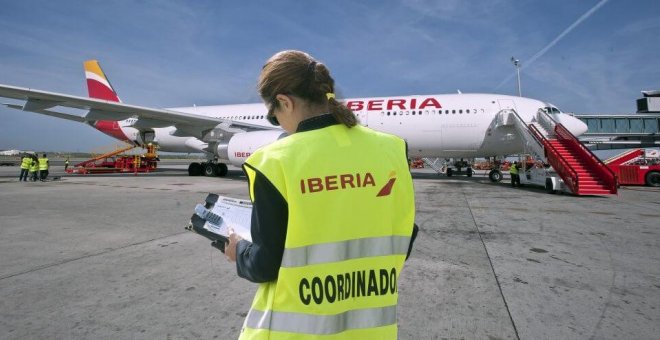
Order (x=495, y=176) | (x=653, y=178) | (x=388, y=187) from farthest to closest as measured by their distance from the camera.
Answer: (x=653, y=178) < (x=495, y=176) < (x=388, y=187)

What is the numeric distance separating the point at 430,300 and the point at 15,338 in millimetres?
2691

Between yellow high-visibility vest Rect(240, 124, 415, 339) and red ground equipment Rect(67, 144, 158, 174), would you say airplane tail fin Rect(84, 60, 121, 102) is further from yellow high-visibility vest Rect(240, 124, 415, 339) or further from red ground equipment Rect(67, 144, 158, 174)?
yellow high-visibility vest Rect(240, 124, 415, 339)

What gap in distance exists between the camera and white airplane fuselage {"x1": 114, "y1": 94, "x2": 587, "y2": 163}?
→ 41.3ft

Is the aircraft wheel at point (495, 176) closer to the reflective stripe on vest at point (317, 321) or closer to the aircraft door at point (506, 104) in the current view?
the aircraft door at point (506, 104)

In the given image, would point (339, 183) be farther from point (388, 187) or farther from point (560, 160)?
point (560, 160)

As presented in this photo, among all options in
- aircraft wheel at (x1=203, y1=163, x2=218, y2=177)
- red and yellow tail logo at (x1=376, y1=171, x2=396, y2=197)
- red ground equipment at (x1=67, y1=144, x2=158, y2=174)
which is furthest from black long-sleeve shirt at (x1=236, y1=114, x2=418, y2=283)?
red ground equipment at (x1=67, y1=144, x2=158, y2=174)

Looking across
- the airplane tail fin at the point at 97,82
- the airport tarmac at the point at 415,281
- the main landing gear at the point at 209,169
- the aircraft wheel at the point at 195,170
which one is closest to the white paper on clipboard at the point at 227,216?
the airport tarmac at the point at 415,281

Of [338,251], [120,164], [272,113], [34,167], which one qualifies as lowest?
[338,251]

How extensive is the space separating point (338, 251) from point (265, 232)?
21 centimetres

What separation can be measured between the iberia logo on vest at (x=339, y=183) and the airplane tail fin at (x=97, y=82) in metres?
22.5

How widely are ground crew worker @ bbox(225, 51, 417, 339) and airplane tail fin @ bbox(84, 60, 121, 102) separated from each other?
22.3m

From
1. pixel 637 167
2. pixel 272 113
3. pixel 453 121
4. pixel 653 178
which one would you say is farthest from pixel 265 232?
pixel 653 178

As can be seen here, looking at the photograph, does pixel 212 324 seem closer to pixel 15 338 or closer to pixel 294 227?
pixel 15 338

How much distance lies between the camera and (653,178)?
47.0 feet
